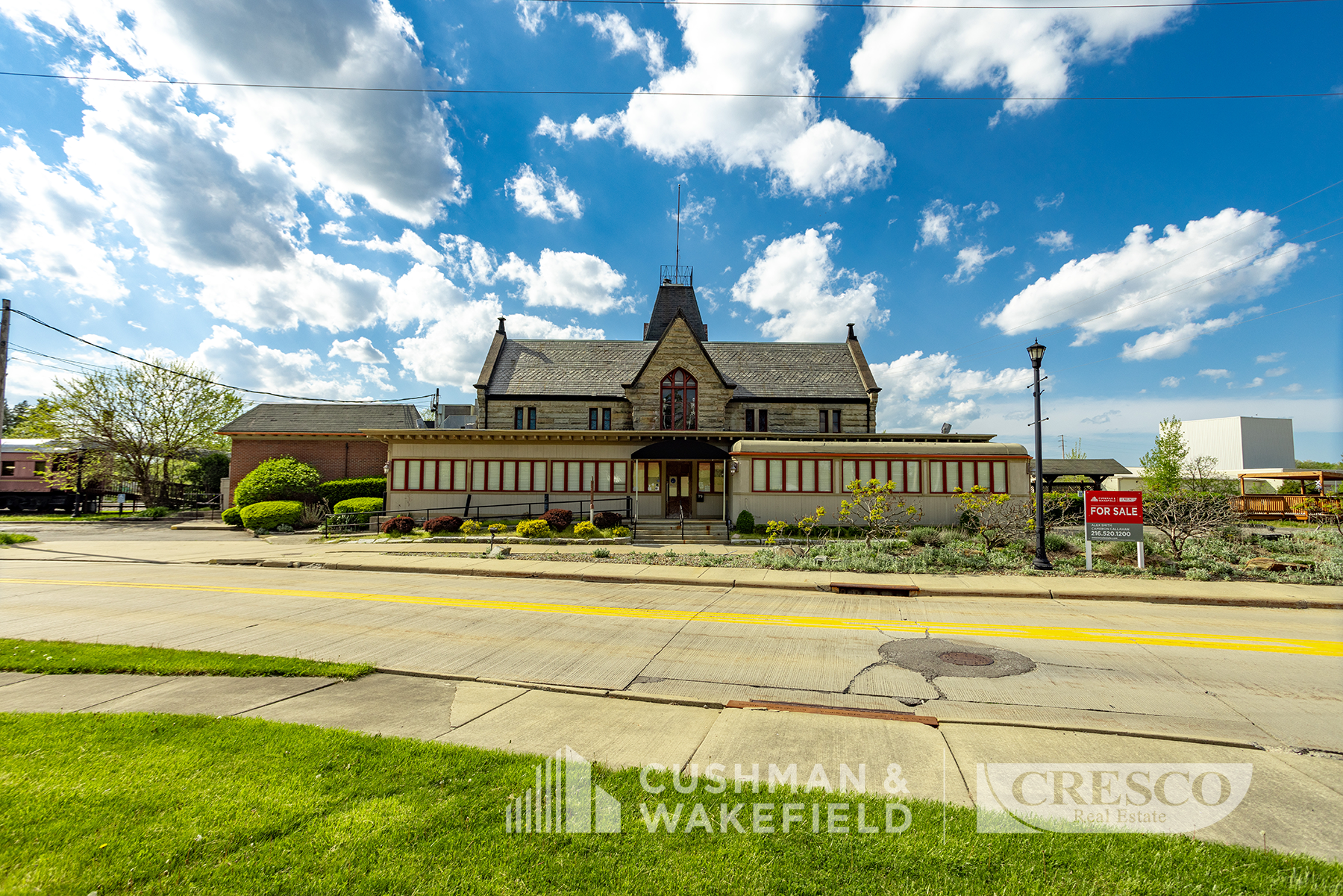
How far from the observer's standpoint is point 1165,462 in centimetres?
3956

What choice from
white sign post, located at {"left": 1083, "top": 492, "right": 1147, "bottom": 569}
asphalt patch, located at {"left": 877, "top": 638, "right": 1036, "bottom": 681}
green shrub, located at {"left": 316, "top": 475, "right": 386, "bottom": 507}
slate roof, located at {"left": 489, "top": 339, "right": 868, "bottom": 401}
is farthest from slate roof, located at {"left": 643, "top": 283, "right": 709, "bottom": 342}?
asphalt patch, located at {"left": 877, "top": 638, "right": 1036, "bottom": 681}

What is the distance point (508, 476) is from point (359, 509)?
25.2 feet

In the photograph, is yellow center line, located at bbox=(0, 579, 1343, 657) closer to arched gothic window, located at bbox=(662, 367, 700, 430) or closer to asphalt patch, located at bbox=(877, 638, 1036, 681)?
asphalt patch, located at bbox=(877, 638, 1036, 681)

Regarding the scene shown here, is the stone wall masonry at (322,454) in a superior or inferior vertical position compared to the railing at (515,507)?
superior

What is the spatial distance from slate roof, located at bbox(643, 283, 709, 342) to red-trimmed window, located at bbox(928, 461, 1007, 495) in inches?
832

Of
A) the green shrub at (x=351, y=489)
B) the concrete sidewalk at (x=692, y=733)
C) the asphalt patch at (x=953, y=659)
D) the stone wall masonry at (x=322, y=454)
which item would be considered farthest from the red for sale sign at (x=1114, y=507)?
the stone wall masonry at (x=322, y=454)

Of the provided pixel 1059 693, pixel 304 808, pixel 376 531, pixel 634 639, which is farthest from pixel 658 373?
pixel 304 808

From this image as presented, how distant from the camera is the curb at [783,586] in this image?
39.4 feet

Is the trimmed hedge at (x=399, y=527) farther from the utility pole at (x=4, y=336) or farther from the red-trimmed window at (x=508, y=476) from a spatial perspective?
the utility pole at (x=4, y=336)

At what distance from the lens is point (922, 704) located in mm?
6051

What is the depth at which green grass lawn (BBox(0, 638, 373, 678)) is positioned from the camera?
6.63m

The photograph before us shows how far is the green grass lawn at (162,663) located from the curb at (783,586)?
8005 millimetres

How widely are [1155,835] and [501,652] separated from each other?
6.99m

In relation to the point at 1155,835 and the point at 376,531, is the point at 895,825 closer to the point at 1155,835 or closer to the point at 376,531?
the point at 1155,835
